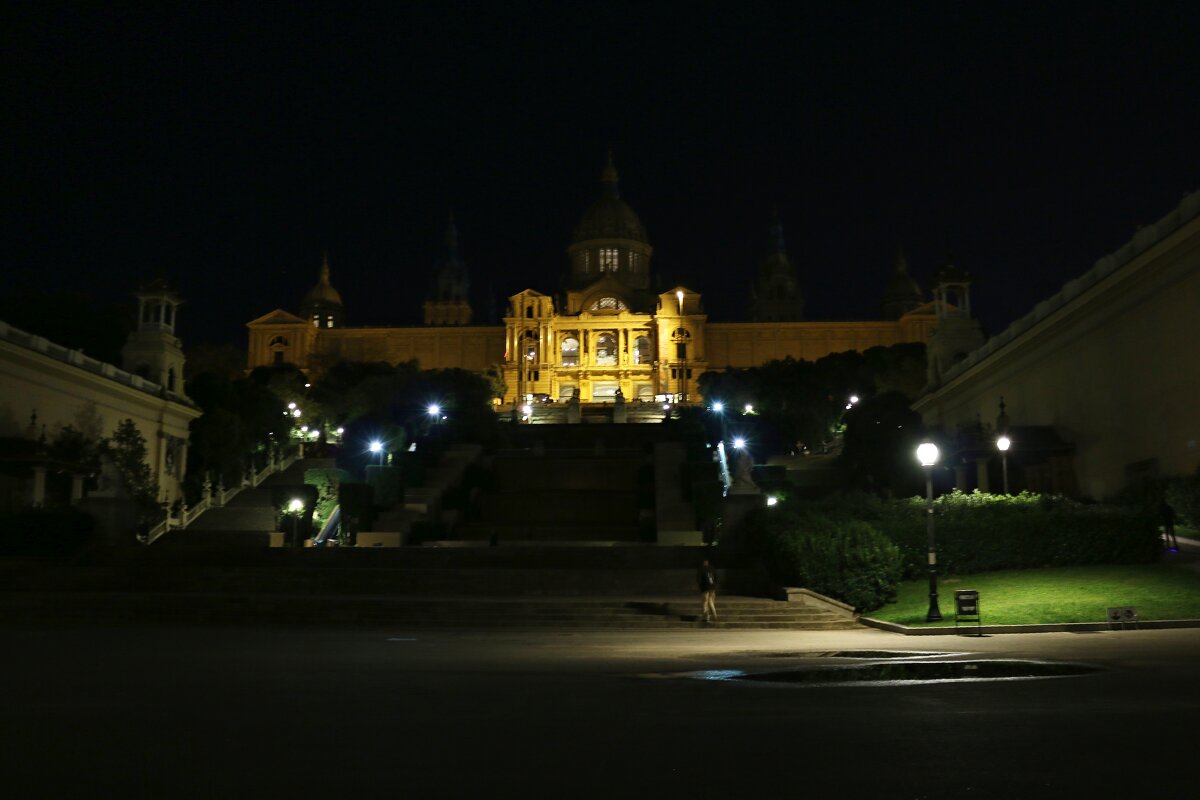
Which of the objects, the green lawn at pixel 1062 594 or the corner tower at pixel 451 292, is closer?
the green lawn at pixel 1062 594

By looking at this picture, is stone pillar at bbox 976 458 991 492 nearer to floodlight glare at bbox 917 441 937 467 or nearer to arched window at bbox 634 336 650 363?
floodlight glare at bbox 917 441 937 467

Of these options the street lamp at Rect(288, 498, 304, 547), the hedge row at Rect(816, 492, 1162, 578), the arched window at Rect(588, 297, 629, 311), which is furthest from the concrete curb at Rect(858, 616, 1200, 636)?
the arched window at Rect(588, 297, 629, 311)

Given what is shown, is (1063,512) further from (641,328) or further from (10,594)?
(641,328)

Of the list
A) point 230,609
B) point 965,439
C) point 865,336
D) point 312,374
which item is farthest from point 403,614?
point 865,336

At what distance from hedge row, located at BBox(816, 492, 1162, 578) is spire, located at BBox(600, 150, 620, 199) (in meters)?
114

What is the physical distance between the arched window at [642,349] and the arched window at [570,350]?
21.4 ft

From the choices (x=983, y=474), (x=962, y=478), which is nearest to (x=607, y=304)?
(x=962, y=478)

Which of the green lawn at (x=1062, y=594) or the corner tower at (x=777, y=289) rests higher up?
the corner tower at (x=777, y=289)

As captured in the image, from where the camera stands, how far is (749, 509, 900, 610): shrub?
21719mm

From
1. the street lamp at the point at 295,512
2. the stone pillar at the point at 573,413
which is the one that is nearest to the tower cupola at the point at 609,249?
the stone pillar at the point at 573,413

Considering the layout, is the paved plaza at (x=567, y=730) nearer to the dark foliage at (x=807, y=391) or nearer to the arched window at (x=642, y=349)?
the dark foliage at (x=807, y=391)

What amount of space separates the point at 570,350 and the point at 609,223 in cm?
1901

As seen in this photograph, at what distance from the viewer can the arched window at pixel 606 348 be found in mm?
117500

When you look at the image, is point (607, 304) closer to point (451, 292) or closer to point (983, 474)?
point (451, 292)
